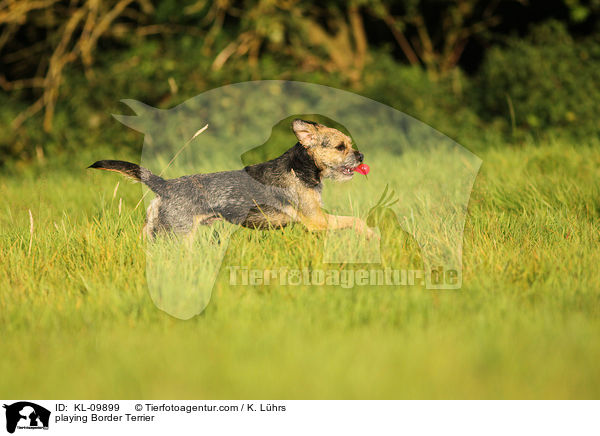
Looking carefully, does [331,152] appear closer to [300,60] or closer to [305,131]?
[305,131]

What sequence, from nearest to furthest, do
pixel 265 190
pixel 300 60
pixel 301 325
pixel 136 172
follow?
1. pixel 301 325
2. pixel 136 172
3. pixel 265 190
4. pixel 300 60

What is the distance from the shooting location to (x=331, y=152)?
4.86 metres

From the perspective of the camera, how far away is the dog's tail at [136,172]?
459 centimetres

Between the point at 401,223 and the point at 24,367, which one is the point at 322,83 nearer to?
the point at 401,223

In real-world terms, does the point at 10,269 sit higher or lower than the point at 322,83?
lower

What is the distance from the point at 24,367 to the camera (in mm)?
3154

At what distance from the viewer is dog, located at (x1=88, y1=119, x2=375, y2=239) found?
4590 mm

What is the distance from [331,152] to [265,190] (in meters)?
0.64

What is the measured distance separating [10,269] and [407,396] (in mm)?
3310

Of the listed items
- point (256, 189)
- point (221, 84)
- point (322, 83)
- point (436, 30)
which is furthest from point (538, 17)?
point (256, 189)
